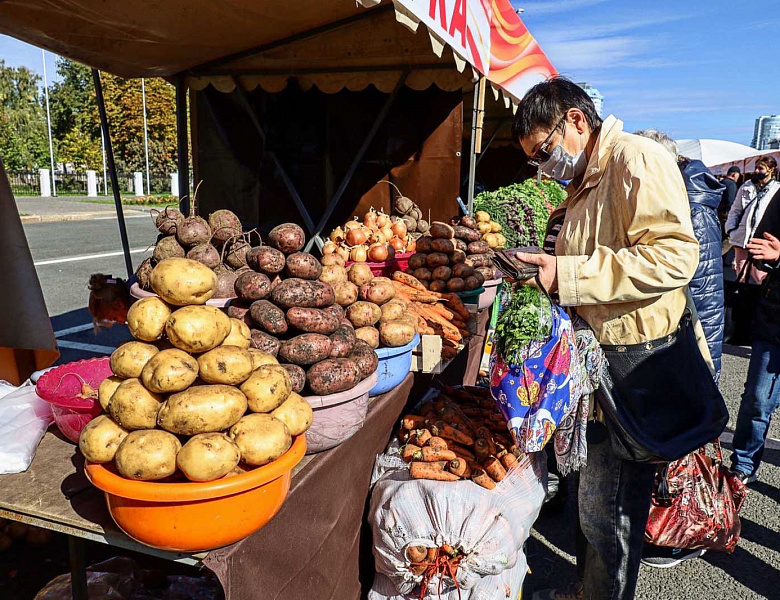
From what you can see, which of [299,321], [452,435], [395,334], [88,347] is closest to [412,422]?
[452,435]

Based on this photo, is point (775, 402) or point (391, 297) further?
point (775, 402)

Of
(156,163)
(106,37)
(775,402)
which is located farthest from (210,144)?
(156,163)

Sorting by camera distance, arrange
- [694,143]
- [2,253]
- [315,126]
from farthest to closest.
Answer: [694,143] < [315,126] < [2,253]

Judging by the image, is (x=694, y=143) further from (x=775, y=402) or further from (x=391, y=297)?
(x=391, y=297)

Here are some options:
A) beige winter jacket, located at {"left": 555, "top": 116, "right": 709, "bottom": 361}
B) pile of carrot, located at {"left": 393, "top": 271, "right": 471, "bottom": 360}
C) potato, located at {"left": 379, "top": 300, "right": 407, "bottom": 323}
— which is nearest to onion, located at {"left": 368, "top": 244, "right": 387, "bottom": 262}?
pile of carrot, located at {"left": 393, "top": 271, "right": 471, "bottom": 360}

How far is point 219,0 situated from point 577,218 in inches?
112

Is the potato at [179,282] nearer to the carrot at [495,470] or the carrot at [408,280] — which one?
the carrot at [495,470]

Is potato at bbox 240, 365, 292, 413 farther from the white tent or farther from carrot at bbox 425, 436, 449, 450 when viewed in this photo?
the white tent

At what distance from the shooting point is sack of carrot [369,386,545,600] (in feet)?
7.36

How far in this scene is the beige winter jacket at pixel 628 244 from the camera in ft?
6.66

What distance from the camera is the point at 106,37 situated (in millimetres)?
4012

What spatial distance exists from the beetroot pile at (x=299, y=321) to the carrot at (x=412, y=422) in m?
0.60

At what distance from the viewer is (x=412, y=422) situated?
9.27 ft

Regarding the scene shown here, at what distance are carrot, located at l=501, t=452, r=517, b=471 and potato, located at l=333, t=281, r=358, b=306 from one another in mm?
1046
